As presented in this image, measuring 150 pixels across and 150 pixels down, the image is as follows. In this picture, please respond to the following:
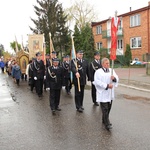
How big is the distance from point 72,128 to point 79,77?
94.5 inches

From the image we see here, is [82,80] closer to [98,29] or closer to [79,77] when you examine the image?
[79,77]

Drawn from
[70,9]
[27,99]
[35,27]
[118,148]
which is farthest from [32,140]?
[70,9]

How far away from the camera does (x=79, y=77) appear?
28.3ft

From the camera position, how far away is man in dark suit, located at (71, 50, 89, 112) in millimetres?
8469

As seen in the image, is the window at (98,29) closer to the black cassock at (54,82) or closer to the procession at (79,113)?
the procession at (79,113)

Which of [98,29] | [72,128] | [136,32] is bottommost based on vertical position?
[72,128]

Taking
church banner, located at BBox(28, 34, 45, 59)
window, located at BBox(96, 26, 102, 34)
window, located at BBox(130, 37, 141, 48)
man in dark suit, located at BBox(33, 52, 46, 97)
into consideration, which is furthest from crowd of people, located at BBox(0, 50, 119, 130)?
window, located at BBox(96, 26, 102, 34)

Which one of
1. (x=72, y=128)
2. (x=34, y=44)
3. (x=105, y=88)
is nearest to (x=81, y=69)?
(x=105, y=88)

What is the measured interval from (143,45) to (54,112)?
29.3 metres

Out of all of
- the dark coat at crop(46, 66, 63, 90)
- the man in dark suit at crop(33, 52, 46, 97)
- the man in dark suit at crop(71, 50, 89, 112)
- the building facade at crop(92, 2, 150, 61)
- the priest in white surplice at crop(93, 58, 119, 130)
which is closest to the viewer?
the priest in white surplice at crop(93, 58, 119, 130)

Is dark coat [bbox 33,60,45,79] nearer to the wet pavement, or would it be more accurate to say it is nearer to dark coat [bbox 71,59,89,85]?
the wet pavement

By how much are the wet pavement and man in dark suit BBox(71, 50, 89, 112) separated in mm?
315

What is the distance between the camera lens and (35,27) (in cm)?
4984

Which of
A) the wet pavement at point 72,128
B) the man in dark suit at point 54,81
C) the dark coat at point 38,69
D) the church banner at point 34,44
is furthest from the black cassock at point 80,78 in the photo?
the church banner at point 34,44
